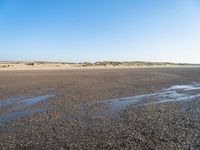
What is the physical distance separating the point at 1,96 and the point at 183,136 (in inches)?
660

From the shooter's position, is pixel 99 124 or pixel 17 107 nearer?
pixel 99 124

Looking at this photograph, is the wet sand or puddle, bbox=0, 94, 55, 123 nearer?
the wet sand

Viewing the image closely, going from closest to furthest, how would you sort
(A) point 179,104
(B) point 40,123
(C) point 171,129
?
(C) point 171,129 < (B) point 40,123 < (A) point 179,104

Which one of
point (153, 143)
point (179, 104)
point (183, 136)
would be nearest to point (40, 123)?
point (153, 143)

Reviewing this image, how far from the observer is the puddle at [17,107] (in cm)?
1512

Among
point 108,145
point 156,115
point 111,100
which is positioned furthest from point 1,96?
point 108,145

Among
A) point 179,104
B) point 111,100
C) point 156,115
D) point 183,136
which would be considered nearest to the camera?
point 183,136

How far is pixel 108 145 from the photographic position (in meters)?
10.0

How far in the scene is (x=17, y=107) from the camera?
17.8m

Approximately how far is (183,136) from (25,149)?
6428 millimetres

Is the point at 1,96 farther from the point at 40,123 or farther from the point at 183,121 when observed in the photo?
the point at 183,121

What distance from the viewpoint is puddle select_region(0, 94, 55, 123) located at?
49.6 feet

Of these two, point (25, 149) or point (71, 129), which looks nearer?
point (25, 149)

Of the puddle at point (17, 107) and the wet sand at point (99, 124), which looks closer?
the wet sand at point (99, 124)
